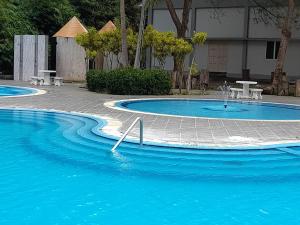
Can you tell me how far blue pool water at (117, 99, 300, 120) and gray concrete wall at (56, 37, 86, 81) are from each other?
891cm

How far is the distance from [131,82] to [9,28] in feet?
33.2

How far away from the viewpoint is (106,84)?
19.3 metres

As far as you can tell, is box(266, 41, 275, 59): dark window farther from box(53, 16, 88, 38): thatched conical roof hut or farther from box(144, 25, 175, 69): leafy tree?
box(144, 25, 175, 69): leafy tree

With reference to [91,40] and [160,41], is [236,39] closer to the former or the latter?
[160,41]

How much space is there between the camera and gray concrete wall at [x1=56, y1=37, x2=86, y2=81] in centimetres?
2506

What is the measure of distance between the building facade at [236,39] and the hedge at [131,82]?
1216cm

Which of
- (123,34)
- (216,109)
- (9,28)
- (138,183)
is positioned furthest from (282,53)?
(138,183)

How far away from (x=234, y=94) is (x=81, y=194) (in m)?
14.7

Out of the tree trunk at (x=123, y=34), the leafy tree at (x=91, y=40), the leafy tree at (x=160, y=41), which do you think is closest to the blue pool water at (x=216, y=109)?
the leafy tree at (x=160, y=41)

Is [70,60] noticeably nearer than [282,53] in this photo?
No

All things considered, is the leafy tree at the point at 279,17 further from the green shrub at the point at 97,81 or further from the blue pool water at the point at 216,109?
the green shrub at the point at 97,81

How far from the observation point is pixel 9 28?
25.7 m

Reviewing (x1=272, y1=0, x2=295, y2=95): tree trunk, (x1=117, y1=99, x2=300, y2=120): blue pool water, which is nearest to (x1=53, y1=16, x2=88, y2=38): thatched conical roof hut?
(x1=117, y1=99, x2=300, y2=120): blue pool water

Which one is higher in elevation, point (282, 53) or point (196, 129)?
point (282, 53)
